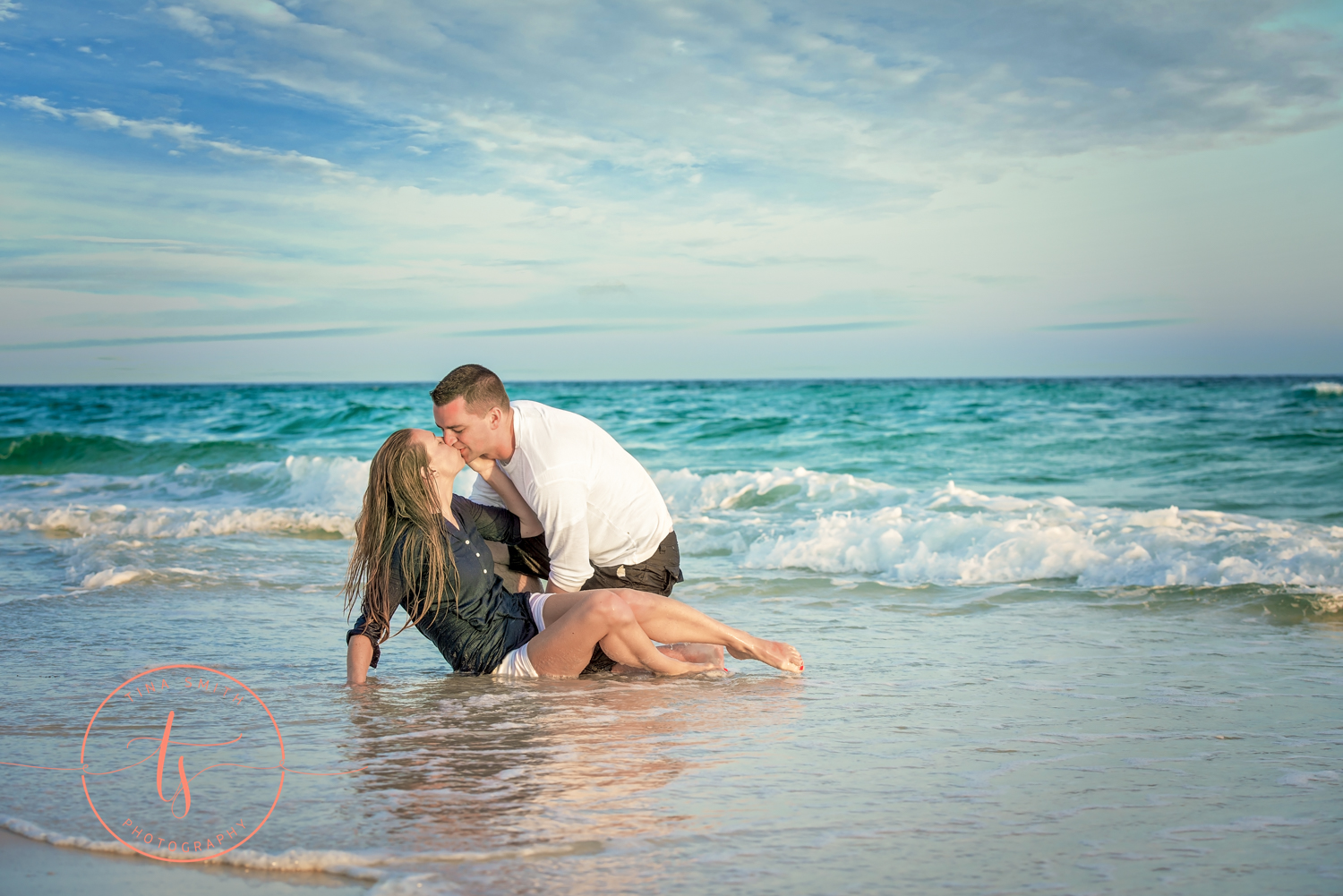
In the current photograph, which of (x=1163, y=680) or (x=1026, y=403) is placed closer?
(x=1163, y=680)

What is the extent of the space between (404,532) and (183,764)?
51.2 inches

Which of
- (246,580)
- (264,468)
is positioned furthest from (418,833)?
(264,468)

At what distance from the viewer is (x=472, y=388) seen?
4539mm

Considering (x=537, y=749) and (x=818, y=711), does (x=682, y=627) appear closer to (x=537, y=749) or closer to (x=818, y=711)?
(x=818, y=711)

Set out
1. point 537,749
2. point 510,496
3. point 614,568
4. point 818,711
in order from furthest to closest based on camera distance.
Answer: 1. point 614,568
2. point 510,496
3. point 818,711
4. point 537,749

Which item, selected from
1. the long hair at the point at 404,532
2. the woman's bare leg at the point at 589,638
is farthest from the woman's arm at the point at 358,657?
the woman's bare leg at the point at 589,638

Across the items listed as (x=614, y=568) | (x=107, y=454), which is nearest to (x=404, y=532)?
(x=614, y=568)

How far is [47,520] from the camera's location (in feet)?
37.0

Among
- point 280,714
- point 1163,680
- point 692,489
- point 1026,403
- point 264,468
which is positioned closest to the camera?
point 280,714

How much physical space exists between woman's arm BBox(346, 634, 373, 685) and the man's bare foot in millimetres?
1772

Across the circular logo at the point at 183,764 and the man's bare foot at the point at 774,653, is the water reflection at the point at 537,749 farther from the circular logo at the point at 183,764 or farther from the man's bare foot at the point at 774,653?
the circular logo at the point at 183,764

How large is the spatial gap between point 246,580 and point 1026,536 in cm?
624

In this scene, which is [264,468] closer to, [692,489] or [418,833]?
[692,489]

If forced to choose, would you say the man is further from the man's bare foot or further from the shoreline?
the shoreline
